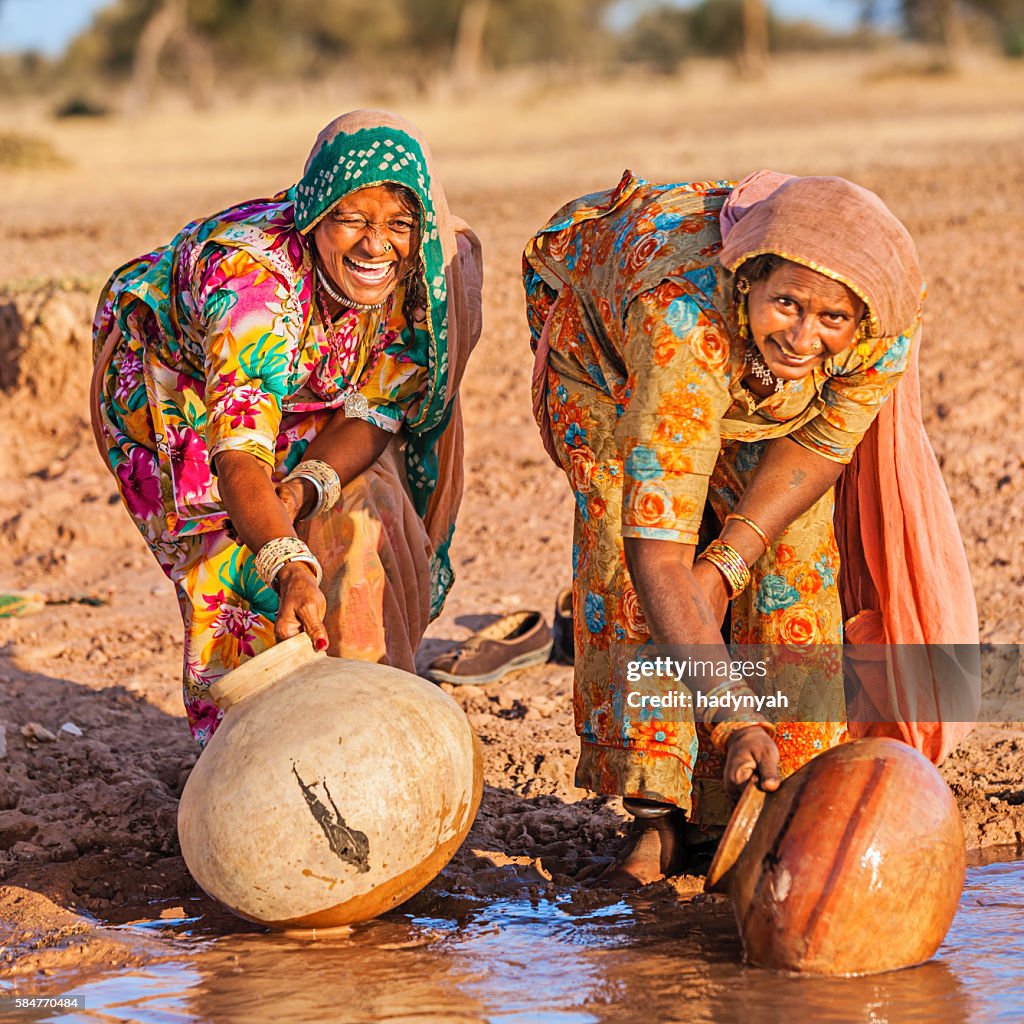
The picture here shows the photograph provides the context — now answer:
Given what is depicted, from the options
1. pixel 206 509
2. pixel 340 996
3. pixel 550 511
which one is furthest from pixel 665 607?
pixel 550 511

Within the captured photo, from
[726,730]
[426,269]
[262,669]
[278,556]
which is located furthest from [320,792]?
[426,269]

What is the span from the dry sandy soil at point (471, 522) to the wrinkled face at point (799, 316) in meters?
1.46

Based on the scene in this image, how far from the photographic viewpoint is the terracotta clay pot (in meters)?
3.09

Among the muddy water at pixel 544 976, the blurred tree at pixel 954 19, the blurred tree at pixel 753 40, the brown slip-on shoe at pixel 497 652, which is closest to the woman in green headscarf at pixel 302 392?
the muddy water at pixel 544 976

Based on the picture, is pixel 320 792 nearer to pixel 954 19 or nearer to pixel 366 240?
pixel 366 240

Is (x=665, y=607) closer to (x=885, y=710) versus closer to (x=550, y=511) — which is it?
(x=885, y=710)

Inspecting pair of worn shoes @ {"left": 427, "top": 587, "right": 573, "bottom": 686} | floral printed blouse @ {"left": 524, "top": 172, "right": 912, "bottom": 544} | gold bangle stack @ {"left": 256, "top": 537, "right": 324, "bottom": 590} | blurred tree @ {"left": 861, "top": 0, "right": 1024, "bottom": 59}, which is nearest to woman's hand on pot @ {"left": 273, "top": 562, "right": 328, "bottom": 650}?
gold bangle stack @ {"left": 256, "top": 537, "right": 324, "bottom": 590}

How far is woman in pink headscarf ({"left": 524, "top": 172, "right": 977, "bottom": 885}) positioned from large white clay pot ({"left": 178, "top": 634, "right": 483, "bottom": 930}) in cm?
52

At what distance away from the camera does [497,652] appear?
5.58 metres

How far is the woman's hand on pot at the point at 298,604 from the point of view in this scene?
3.42 meters

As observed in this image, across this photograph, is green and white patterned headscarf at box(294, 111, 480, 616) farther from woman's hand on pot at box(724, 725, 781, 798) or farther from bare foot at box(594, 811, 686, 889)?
woman's hand on pot at box(724, 725, 781, 798)

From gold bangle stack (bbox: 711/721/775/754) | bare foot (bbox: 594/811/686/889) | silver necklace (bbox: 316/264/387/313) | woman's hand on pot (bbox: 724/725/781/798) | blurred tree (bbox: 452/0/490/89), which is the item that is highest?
blurred tree (bbox: 452/0/490/89)

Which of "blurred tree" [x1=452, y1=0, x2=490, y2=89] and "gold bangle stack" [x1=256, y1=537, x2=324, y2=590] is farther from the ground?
"blurred tree" [x1=452, y1=0, x2=490, y2=89]

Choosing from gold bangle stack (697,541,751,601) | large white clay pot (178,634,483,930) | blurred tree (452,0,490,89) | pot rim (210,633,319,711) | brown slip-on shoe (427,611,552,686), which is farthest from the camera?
blurred tree (452,0,490,89)
